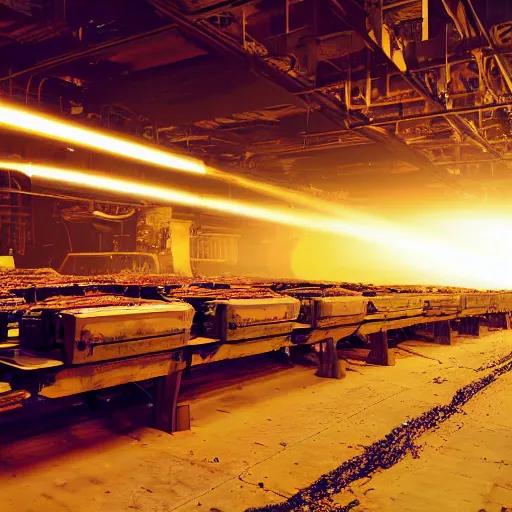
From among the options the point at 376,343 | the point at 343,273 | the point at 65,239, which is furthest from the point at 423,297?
the point at 343,273

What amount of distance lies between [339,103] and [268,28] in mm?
1857

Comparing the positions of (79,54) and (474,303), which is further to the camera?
(474,303)

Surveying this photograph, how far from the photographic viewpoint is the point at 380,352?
698 cm

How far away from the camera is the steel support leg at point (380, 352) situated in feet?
22.8

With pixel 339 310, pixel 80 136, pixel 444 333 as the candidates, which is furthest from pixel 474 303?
pixel 80 136

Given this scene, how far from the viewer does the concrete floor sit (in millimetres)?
3008

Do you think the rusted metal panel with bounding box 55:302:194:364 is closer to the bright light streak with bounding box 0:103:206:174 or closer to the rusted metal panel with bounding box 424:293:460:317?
the bright light streak with bounding box 0:103:206:174

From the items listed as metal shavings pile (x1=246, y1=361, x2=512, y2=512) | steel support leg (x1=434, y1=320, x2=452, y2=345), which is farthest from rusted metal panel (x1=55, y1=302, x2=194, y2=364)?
steel support leg (x1=434, y1=320, x2=452, y2=345)

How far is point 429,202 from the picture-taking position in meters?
16.4

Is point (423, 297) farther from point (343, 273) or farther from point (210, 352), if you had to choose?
point (343, 273)

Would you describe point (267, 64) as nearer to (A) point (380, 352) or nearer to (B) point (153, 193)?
(A) point (380, 352)

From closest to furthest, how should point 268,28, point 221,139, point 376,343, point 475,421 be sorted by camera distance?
point 475,421
point 268,28
point 376,343
point 221,139

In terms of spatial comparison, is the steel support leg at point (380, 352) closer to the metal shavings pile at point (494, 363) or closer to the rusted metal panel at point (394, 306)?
the rusted metal panel at point (394, 306)

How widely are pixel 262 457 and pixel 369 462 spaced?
81 cm
